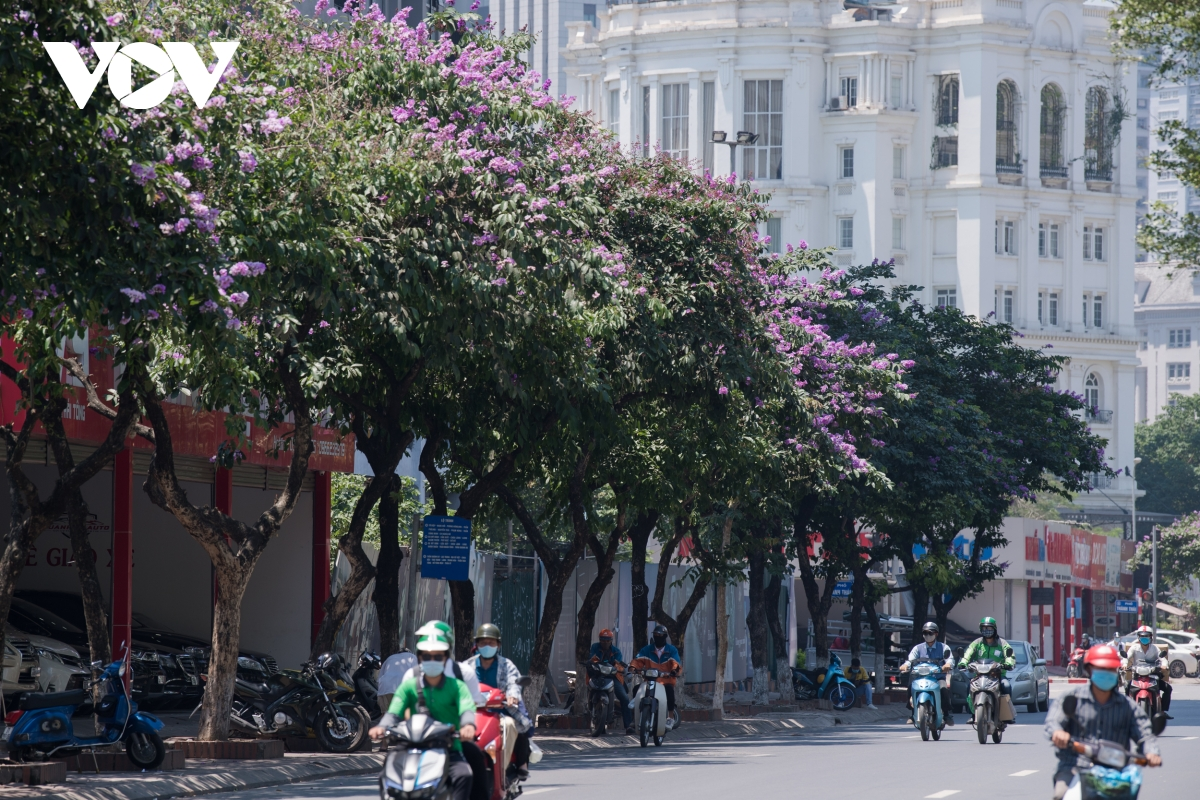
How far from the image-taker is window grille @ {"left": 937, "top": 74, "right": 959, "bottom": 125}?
99.6 m

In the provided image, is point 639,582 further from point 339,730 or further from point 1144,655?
point 339,730

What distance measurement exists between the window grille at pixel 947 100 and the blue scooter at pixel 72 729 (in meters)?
87.7

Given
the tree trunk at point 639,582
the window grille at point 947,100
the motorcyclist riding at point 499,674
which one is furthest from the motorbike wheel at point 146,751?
the window grille at point 947,100

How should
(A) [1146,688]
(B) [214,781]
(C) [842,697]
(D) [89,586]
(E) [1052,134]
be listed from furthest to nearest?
(E) [1052,134]
(C) [842,697]
(A) [1146,688]
(D) [89,586]
(B) [214,781]

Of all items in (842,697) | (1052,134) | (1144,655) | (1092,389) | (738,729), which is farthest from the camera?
(1092,389)

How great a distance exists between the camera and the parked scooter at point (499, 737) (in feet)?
43.4

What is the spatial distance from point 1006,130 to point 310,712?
86.9 m

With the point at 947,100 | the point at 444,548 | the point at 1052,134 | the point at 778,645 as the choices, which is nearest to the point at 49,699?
the point at 444,548

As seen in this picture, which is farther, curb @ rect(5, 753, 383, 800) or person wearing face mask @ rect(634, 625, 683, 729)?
person wearing face mask @ rect(634, 625, 683, 729)

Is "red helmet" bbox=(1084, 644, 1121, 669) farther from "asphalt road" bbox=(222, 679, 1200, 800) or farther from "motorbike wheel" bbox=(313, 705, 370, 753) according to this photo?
"motorbike wheel" bbox=(313, 705, 370, 753)

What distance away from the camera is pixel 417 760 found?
10.6 meters

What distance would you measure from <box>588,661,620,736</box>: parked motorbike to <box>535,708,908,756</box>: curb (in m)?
0.21

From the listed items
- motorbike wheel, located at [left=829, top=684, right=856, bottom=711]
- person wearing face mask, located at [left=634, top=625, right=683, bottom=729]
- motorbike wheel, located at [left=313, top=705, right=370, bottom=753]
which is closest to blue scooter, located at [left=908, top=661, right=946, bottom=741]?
person wearing face mask, located at [left=634, top=625, right=683, bottom=729]

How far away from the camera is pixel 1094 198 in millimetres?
103250
